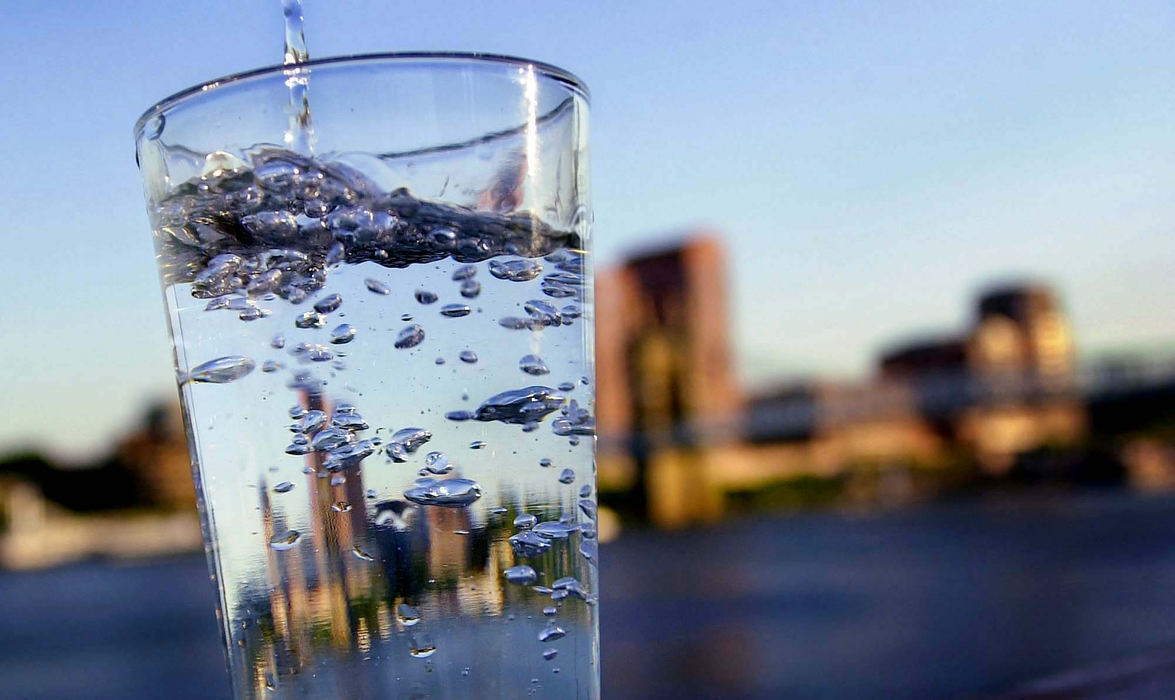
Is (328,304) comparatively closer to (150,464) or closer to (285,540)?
(285,540)

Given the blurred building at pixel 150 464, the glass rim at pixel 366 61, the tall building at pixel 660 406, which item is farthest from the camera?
the blurred building at pixel 150 464

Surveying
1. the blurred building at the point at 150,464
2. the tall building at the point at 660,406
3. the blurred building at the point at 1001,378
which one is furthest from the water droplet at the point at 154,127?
the blurred building at the point at 150,464

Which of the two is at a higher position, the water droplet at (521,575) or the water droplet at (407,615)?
the water droplet at (521,575)

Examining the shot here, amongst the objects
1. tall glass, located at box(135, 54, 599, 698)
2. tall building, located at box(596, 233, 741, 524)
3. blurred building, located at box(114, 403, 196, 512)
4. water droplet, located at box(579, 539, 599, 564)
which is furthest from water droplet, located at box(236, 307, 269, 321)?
blurred building, located at box(114, 403, 196, 512)

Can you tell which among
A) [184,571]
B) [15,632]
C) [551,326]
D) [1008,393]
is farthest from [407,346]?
[1008,393]

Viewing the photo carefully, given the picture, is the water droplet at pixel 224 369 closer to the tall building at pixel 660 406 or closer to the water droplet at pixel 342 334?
the water droplet at pixel 342 334

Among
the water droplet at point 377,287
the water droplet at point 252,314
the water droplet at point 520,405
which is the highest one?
the water droplet at point 377,287

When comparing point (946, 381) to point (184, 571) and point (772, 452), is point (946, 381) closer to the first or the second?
point (772, 452)
